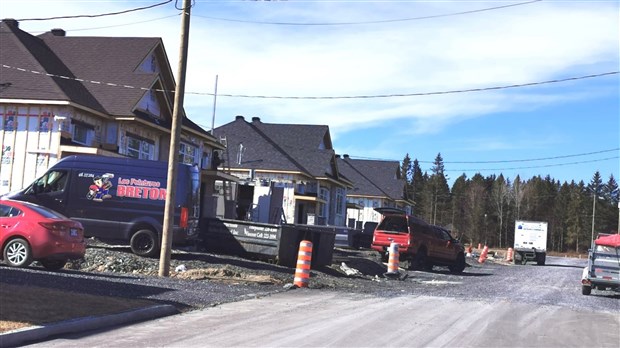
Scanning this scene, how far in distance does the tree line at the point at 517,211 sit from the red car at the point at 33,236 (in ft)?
310

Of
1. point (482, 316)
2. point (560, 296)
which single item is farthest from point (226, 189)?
point (482, 316)

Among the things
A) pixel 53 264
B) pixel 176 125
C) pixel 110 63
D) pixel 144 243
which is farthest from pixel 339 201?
pixel 53 264

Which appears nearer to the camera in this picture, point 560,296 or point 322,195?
point 560,296

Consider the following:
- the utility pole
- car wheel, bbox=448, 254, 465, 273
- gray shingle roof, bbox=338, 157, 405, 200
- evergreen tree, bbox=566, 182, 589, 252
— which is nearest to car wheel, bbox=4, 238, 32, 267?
the utility pole

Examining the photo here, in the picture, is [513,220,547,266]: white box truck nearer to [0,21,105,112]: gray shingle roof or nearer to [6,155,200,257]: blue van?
[0,21,105,112]: gray shingle roof

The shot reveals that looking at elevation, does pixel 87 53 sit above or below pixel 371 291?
above

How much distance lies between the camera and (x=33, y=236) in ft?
47.5

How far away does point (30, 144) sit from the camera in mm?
25000

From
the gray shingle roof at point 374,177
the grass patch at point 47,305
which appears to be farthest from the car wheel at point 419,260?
the gray shingle roof at point 374,177

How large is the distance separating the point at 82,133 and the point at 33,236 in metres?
12.0

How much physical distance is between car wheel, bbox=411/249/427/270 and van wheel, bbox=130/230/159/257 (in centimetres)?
1298

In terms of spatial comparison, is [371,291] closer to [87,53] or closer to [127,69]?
[127,69]

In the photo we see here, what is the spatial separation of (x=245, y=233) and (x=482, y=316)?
31.9 feet

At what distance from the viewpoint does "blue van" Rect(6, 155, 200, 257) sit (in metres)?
18.3
